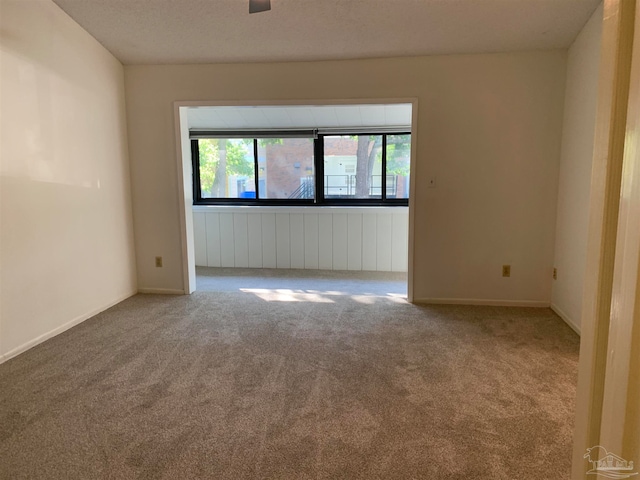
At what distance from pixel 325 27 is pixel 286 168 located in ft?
8.04

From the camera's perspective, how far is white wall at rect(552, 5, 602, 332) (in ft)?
9.02

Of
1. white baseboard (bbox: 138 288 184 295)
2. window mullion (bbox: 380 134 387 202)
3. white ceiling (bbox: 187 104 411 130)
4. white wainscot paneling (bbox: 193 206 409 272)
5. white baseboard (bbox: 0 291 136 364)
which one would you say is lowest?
white baseboard (bbox: 0 291 136 364)

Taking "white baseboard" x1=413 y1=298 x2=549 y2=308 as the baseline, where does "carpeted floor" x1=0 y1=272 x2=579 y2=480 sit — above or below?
below

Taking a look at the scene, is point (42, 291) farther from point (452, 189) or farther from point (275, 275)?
point (452, 189)

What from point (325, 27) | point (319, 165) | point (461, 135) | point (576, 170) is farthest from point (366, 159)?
point (576, 170)

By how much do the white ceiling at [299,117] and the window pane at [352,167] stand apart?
22 cm

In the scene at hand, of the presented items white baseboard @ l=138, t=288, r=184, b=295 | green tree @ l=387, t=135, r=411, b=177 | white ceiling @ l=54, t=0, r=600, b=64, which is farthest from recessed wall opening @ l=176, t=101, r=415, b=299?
white ceiling @ l=54, t=0, r=600, b=64

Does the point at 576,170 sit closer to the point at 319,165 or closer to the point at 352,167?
the point at 352,167

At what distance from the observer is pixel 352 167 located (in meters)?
5.19

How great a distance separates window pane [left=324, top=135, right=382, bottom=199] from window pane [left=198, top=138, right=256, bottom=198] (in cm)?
106

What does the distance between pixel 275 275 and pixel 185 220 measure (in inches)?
57.4

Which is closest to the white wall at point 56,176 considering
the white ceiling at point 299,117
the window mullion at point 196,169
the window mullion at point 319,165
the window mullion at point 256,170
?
the white ceiling at point 299,117

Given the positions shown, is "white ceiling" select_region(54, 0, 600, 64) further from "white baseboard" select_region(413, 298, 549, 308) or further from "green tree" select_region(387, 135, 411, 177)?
"white baseboard" select_region(413, 298, 549, 308)

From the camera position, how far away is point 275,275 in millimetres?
4879
